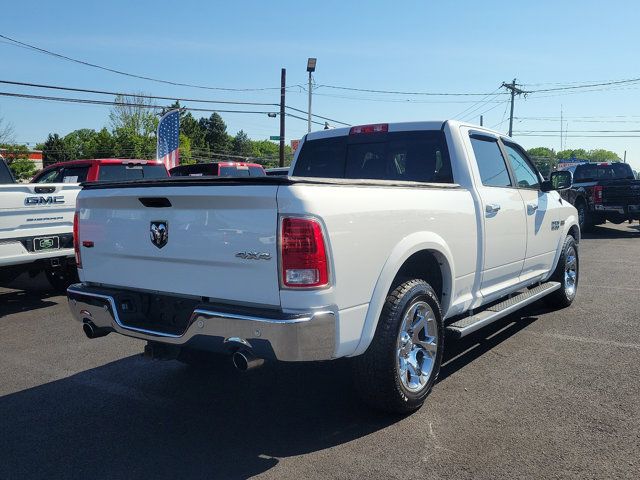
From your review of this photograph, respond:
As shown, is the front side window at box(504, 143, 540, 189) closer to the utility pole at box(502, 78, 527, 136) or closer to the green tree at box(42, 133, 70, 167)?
the utility pole at box(502, 78, 527, 136)

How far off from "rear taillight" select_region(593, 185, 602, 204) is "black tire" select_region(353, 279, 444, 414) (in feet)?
47.1

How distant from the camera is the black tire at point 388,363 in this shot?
11.6 feet

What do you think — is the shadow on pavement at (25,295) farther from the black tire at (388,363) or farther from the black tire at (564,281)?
the black tire at (564,281)

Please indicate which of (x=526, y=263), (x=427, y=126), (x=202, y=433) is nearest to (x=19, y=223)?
(x=202, y=433)

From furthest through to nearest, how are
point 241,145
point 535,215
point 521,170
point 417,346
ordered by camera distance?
point 241,145, point 521,170, point 535,215, point 417,346

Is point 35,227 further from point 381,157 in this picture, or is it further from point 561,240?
point 561,240

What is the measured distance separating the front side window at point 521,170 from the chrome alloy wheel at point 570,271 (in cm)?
123

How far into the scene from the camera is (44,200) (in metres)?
7.05

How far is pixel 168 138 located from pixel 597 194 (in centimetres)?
1391

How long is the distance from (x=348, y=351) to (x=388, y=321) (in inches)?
16.7

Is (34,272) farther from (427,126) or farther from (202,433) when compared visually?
(427,126)

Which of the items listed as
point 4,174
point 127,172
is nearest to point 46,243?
point 4,174

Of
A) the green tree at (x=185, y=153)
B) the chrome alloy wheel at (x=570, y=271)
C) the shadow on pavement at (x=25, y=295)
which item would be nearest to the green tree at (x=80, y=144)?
the green tree at (x=185, y=153)

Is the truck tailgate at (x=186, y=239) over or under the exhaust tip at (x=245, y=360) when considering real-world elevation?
over
